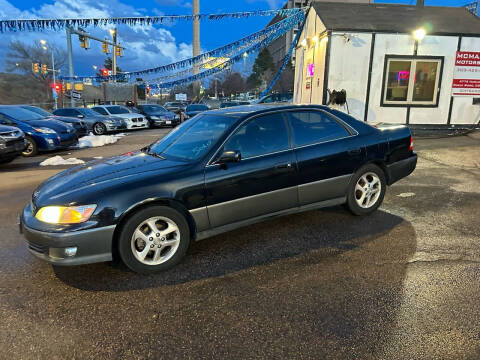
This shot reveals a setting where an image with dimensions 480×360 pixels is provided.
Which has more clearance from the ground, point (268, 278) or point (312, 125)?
point (312, 125)

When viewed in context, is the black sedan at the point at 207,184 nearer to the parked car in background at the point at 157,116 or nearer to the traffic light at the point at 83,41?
the parked car in background at the point at 157,116

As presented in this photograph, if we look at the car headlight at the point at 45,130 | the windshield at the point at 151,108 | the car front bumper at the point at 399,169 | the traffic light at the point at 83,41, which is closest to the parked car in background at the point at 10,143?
the car headlight at the point at 45,130

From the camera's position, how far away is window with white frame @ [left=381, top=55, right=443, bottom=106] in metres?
12.4

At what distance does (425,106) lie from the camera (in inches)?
498

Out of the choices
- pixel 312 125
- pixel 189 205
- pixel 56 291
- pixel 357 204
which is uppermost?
pixel 312 125

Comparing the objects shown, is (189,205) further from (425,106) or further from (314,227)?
(425,106)

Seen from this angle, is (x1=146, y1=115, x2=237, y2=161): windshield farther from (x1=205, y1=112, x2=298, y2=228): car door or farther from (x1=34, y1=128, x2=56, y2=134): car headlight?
(x1=34, y1=128, x2=56, y2=134): car headlight

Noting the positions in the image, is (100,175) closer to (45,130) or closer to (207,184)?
(207,184)

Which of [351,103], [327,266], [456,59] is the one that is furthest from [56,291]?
[456,59]

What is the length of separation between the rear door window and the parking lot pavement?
108 cm

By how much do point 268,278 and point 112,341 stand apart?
139cm

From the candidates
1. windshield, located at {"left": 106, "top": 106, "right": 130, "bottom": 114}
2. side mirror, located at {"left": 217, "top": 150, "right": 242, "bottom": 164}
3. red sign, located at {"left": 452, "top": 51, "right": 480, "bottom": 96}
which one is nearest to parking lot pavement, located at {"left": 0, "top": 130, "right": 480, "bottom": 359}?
side mirror, located at {"left": 217, "top": 150, "right": 242, "bottom": 164}

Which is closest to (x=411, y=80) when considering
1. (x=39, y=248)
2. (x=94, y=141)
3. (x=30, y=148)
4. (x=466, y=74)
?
(x=466, y=74)

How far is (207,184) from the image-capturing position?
3449 mm
